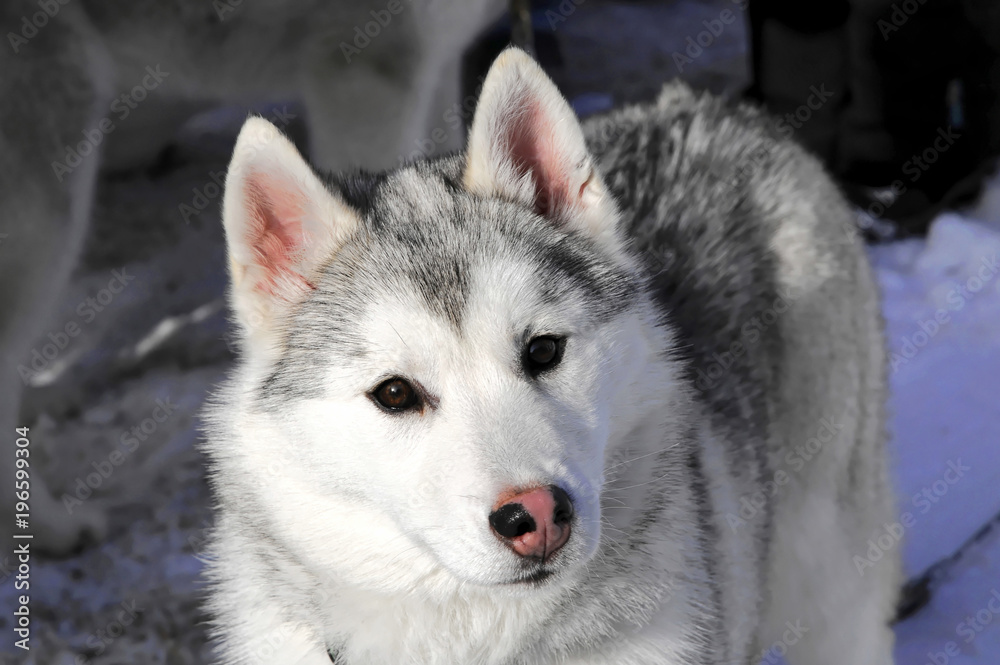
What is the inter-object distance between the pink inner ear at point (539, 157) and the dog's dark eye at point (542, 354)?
426 mm

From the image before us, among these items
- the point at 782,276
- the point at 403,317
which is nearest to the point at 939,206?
the point at 782,276

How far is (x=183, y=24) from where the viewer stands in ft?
13.2

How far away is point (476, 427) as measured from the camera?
1830 millimetres

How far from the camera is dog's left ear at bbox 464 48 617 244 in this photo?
6.95 ft

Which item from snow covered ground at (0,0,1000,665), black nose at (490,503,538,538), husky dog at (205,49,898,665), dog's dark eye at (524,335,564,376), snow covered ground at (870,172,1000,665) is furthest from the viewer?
snow covered ground at (0,0,1000,665)

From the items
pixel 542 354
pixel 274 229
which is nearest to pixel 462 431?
pixel 542 354

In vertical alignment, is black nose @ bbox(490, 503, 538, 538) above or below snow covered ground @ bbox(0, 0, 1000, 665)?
above

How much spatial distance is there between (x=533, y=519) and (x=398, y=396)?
1.30ft

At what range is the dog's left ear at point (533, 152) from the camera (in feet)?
6.95

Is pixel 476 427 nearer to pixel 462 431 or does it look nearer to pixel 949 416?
pixel 462 431

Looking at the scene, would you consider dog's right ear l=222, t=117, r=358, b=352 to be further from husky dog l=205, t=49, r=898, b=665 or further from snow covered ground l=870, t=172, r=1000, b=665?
snow covered ground l=870, t=172, r=1000, b=665

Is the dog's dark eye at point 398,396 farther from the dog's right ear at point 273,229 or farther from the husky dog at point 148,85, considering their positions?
the husky dog at point 148,85

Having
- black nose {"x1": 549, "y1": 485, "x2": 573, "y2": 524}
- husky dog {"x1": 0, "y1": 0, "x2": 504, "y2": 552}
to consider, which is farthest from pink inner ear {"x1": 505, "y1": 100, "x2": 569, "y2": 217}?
husky dog {"x1": 0, "y1": 0, "x2": 504, "y2": 552}

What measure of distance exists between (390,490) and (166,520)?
2.72m
